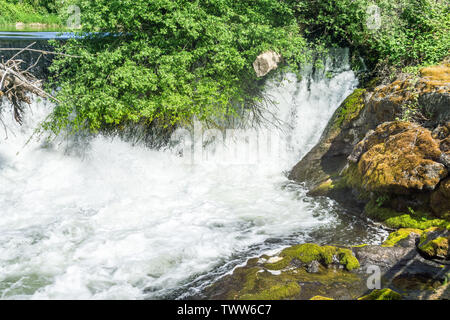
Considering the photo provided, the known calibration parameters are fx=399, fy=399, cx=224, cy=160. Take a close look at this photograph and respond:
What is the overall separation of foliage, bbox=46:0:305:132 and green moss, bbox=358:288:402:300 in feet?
22.5

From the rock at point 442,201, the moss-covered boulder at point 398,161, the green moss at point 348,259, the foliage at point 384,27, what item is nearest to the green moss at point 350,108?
the foliage at point 384,27

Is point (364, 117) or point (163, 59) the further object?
point (163, 59)

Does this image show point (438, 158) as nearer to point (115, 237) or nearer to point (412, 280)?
point (412, 280)

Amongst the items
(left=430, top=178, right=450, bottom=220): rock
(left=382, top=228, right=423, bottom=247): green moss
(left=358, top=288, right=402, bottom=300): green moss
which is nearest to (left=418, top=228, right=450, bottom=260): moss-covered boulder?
(left=382, top=228, right=423, bottom=247): green moss

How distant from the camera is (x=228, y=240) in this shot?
287 inches

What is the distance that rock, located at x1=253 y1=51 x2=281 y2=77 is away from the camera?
36.8 ft

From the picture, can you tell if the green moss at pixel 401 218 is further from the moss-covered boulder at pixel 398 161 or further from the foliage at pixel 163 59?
the foliage at pixel 163 59

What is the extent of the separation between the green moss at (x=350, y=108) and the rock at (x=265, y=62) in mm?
2288

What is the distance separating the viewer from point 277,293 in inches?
208

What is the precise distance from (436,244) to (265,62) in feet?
22.6

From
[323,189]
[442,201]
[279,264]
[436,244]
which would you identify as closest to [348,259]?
[279,264]

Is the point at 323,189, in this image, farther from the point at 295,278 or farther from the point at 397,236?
the point at 295,278

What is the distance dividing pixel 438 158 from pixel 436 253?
1956mm

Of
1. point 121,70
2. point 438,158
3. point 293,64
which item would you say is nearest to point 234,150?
point 293,64
